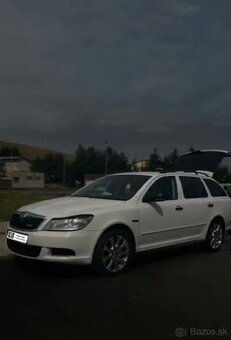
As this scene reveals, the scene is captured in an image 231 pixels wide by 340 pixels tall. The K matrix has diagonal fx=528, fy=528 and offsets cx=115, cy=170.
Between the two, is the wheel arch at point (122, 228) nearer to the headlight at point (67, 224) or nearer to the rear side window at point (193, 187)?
the headlight at point (67, 224)

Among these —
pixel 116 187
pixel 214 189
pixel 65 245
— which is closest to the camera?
pixel 65 245

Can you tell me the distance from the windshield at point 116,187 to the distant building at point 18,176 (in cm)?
8568

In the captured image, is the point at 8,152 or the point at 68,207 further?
the point at 8,152

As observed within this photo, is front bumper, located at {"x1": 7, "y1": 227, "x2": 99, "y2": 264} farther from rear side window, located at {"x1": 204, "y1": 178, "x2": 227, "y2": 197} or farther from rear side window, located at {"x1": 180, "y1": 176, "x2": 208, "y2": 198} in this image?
rear side window, located at {"x1": 204, "y1": 178, "x2": 227, "y2": 197}

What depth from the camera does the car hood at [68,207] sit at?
736cm

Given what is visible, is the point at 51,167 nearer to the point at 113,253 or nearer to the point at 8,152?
the point at 8,152

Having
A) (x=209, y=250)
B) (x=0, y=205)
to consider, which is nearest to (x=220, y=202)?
(x=209, y=250)

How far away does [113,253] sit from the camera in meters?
7.48

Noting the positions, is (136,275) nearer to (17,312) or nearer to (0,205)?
(17,312)

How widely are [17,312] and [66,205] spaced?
7.82 ft

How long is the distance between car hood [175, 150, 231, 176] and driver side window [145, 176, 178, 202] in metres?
5.45

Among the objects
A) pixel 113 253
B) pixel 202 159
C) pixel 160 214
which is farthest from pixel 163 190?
pixel 202 159

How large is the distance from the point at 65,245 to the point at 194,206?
3056 mm

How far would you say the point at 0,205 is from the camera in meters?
18.7
